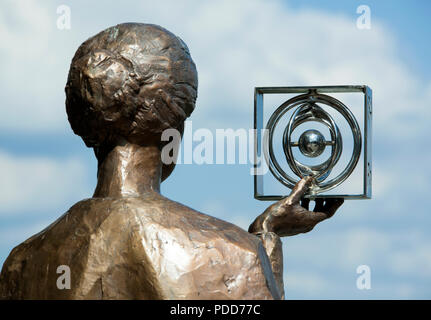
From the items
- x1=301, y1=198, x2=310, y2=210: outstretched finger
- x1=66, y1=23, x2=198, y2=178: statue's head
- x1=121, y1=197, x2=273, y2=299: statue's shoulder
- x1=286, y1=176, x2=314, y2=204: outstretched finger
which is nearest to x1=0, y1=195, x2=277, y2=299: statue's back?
x1=121, y1=197, x2=273, y2=299: statue's shoulder

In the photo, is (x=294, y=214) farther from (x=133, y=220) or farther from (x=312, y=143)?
(x=133, y=220)

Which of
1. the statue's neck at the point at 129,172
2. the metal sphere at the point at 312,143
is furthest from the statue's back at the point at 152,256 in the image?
the metal sphere at the point at 312,143

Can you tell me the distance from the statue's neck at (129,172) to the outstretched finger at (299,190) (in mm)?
1069

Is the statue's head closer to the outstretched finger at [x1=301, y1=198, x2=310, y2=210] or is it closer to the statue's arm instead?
the statue's arm

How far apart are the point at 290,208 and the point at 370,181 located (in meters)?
0.58

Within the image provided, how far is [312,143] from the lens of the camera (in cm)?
689

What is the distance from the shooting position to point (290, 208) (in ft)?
22.0

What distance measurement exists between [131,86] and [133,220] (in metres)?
0.75

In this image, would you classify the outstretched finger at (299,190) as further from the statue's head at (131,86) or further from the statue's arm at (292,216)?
the statue's head at (131,86)

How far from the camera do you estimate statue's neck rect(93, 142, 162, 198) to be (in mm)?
5898

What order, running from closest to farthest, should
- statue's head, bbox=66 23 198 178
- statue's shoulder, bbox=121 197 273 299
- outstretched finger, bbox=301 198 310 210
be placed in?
statue's shoulder, bbox=121 197 273 299 → statue's head, bbox=66 23 198 178 → outstretched finger, bbox=301 198 310 210

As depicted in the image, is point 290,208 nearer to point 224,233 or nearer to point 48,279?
point 224,233

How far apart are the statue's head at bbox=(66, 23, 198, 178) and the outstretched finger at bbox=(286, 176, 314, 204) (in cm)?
103
